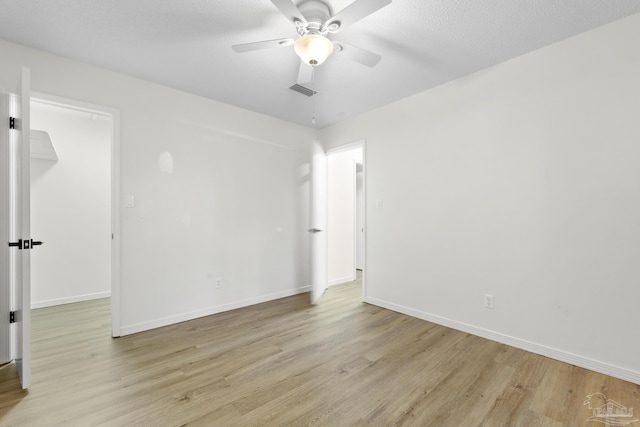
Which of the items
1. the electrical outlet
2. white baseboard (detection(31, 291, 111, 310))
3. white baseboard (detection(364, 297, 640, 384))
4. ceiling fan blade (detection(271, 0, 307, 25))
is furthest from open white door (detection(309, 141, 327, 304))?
white baseboard (detection(31, 291, 111, 310))

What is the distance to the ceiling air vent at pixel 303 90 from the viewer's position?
295 cm

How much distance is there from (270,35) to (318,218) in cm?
269

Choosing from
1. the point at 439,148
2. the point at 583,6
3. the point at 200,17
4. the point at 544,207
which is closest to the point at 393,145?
the point at 439,148

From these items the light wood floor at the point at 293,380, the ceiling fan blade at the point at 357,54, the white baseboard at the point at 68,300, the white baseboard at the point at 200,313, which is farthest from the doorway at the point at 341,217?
the white baseboard at the point at 68,300

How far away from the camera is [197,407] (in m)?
1.68

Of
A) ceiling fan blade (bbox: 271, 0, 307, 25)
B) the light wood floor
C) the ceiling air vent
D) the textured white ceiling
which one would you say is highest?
the textured white ceiling

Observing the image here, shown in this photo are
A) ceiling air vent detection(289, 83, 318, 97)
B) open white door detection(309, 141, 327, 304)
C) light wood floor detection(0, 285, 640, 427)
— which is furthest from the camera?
open white door detection(309, 141, 327, 304)

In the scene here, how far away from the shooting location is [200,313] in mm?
3168

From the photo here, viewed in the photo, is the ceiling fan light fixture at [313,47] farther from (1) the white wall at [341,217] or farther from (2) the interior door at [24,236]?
(1) the white wall at [341,217]

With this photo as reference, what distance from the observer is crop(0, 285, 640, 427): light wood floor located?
5.28ft

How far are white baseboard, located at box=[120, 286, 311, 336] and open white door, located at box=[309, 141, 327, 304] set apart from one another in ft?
1.10

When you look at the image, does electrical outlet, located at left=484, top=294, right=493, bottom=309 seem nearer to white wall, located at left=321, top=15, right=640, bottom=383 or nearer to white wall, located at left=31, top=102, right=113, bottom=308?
white wall, located at left=321, top=15, right=640, bottom=383

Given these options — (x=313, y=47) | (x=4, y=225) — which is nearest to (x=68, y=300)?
(x=4, y=225)

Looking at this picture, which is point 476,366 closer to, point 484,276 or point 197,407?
point 484,276
